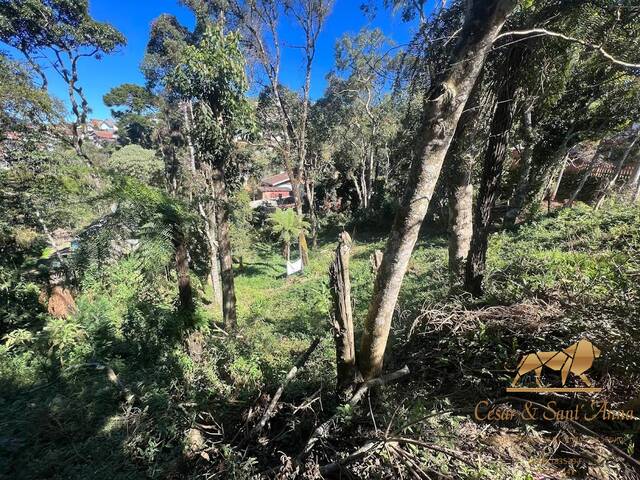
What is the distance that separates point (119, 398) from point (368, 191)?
67.5ft

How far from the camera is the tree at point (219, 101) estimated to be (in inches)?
228

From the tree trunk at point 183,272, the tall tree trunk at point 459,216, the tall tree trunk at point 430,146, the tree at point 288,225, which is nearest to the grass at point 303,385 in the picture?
the tree trunk at point 183,272

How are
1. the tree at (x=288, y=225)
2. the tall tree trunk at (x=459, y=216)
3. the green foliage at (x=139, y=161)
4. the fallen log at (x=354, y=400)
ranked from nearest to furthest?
1. the fallen log at (x=354, y=400)
2. the tall tree trunk at (x=459, y=216)
3. the tree at (x=288, y=225)
4. the green foliage at (x=139, y=161)

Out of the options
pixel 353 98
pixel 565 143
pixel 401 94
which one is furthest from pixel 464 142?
pixel 353 98

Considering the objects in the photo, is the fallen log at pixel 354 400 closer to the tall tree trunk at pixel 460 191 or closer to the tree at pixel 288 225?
the tall tree trunk at pixel 460 191

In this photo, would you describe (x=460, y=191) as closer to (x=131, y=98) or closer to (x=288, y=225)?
(x=288, y=225)

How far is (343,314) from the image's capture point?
2.58 meters

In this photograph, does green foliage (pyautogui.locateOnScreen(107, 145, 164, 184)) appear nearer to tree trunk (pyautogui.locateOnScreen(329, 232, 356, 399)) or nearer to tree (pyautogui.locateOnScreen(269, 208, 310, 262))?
tree (pyautogui.locateOnScreen(269, 208, 310, 262))

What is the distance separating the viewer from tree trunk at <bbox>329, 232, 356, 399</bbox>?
8.47ft

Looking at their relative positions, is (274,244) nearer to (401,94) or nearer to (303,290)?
(303,290)

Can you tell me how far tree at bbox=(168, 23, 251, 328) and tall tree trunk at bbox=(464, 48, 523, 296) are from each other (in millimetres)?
5063

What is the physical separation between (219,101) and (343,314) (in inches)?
224

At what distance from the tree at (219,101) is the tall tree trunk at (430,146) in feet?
15.9

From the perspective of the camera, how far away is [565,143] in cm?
971
